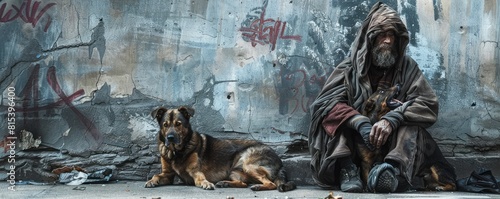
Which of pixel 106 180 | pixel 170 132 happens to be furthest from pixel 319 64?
pixel 106 180

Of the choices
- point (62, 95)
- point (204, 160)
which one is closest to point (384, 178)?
point (204, 160)

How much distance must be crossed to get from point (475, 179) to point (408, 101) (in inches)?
40.6

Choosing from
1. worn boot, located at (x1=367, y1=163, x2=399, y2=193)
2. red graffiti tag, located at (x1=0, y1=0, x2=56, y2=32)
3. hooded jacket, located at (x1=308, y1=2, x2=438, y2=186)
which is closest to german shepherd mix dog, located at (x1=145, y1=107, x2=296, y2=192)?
hooded jacket, located at (x1=308, y1=2, x2=438, y2=186)

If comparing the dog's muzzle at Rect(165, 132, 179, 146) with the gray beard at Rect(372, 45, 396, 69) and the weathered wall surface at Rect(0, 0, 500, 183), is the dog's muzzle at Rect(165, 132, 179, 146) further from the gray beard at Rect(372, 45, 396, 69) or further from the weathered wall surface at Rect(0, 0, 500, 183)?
the gray beard at Rect(372, 45, 396, 69)

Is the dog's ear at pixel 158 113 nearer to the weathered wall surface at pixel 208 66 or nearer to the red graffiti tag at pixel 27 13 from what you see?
the weathered wall surface at pixel 208 66

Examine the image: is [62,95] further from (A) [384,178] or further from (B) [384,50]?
(A) [384,178]

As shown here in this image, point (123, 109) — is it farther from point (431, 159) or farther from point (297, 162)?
point (431, 159)

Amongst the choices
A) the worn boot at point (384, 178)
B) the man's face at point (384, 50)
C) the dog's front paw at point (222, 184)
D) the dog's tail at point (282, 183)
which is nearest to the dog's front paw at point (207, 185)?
the dog's front paw at point (222, 184)

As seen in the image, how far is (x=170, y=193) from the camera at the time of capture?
745 cm

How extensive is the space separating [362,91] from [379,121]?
457 millimetres

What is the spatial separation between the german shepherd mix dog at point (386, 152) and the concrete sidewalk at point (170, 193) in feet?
0.89

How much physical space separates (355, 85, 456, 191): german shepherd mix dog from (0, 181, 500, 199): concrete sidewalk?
27 centimetres

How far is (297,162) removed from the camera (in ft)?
28.2

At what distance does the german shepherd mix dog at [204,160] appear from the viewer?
26.1 feet
